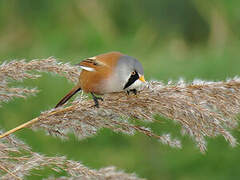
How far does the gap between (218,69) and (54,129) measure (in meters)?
4.32

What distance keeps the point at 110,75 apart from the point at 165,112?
2.27 feet

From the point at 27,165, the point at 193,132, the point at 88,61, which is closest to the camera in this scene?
the point at 27,165

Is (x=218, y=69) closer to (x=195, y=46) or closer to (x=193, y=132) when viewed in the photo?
(x=195, y=46)

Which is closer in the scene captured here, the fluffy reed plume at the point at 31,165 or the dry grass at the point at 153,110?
the fluffy reed plume at the point at 31,165

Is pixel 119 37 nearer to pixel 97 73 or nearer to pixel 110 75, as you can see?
pixel 97 73

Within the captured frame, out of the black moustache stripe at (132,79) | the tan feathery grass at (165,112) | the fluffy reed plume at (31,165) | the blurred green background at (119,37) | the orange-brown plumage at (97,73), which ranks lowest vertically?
the fluffy reed plume at (31,165)

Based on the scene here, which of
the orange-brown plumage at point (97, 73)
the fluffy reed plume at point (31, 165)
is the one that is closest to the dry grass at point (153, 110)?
the fluffy reed plume at point (31, 165)

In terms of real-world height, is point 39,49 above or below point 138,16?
below

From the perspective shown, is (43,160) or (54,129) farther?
(54,129)

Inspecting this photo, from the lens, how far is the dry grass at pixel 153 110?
210 centimetres

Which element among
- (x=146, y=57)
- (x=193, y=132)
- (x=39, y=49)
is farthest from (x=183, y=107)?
(x=39, y=49)

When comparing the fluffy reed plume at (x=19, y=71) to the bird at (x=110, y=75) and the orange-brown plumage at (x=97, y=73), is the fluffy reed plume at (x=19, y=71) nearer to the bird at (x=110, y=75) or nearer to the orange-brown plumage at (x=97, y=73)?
the bird at (x=110, y=75)

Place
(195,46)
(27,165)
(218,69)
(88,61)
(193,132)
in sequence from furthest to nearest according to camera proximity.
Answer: (195,46) < (218,69) < (88,61) < (193,132) < (27,165)

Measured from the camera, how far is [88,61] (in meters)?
2.96
